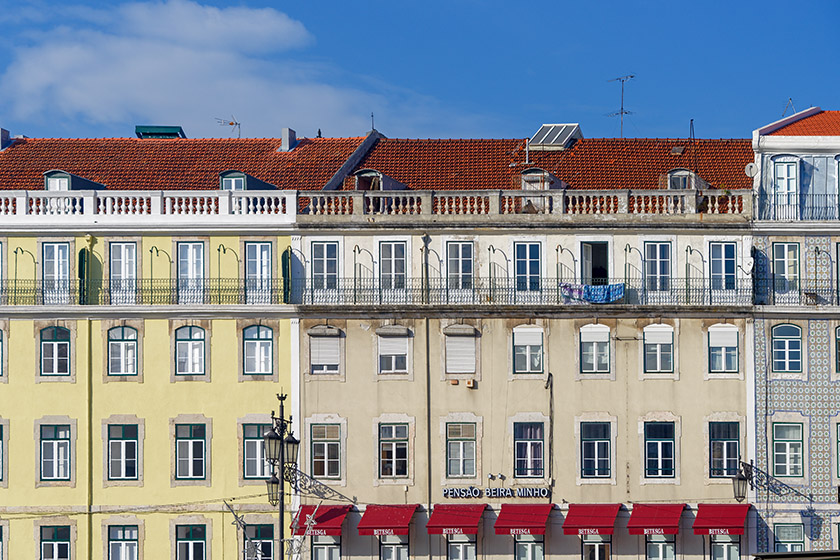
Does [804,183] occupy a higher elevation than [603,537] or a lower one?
higher

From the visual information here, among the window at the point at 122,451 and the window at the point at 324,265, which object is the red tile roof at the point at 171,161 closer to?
the window at the point at 324,265

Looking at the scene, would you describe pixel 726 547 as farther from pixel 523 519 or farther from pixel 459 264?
pixel 459 264

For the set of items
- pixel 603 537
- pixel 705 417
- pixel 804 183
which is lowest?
pixel 603 537

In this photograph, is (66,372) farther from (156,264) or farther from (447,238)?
(447,238)

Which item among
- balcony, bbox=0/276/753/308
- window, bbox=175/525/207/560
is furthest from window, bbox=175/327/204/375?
window, bbox=175/525/207/560

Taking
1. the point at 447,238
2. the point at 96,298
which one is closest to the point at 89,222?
the point at 96,298

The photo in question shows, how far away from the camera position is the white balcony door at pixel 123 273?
42.7 metres

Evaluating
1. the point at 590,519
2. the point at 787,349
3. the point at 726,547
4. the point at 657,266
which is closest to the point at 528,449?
the point at 590,519

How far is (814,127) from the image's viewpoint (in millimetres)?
43781

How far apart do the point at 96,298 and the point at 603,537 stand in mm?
17148

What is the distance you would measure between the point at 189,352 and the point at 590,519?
43.2ft

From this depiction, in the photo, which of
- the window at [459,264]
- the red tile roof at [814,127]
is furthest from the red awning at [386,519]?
the red tile roof at [814,127]

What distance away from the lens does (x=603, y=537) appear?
4169cm

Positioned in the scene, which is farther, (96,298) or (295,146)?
(295,146)
